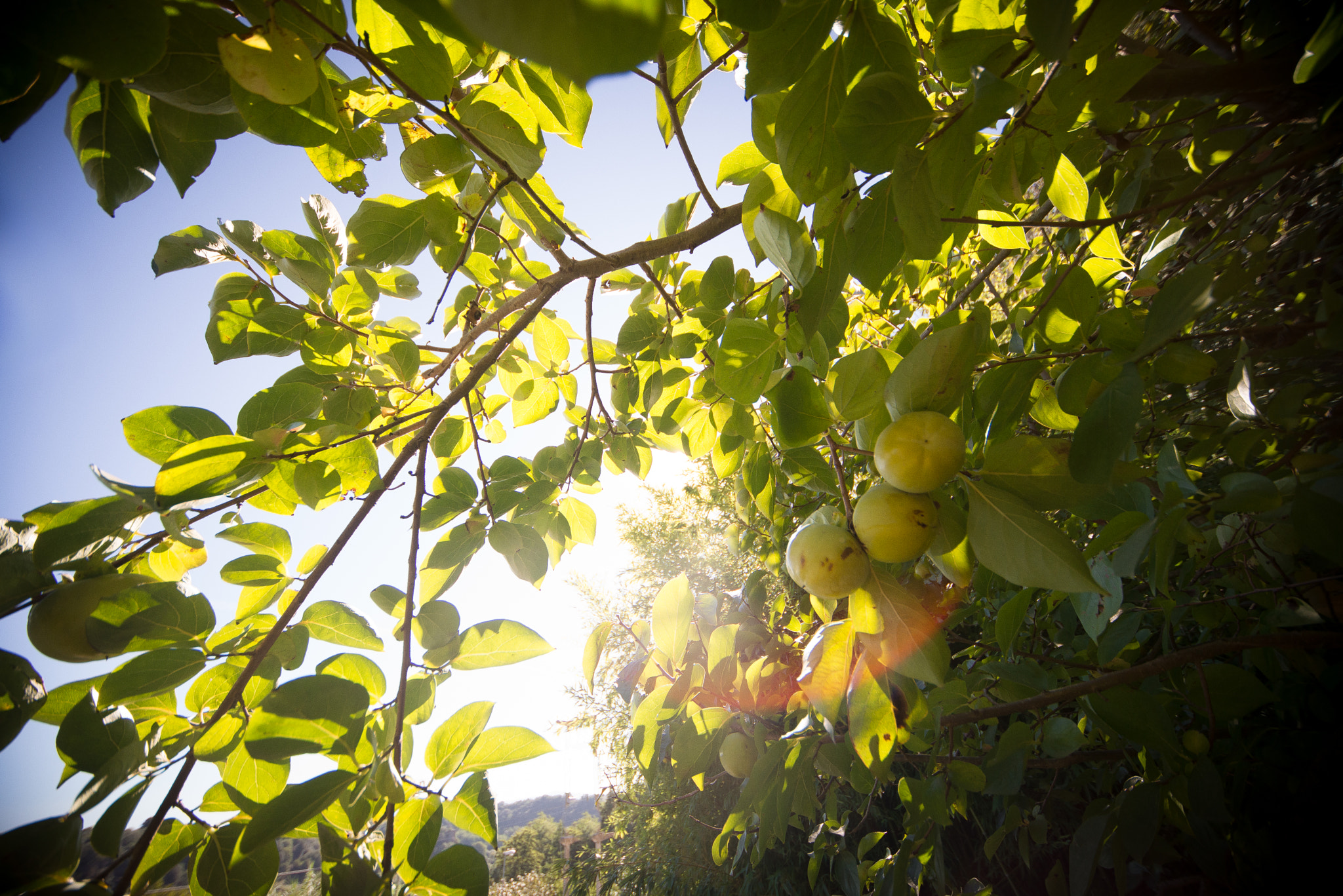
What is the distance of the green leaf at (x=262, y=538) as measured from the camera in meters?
0.71

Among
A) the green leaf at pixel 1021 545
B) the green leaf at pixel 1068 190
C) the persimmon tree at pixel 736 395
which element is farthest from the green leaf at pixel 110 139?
the green leaf at pixel 1068 190

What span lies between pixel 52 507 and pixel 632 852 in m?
4.78

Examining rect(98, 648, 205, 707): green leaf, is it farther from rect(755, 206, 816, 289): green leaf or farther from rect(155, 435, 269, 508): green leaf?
rect(755, 206, 816, 289): green leaf

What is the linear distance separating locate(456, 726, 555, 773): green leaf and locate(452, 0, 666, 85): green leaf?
2.47ft

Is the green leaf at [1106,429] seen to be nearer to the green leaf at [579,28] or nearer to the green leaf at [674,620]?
the green leaf at [579,28]

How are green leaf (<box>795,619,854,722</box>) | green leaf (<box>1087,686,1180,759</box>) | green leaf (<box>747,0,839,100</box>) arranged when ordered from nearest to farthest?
1. green leaf (<box>747,0,839,100</box>)
2. green leaf (<box>795,619,854,722</box>)
3. green leaf (<box>1087,686,1180,759</box>)

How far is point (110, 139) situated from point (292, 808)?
70cm

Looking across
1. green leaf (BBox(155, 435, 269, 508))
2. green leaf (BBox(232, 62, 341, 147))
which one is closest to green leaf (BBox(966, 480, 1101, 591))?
green leaf (BBox(232, 62, 341, 147))

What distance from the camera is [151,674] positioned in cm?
57

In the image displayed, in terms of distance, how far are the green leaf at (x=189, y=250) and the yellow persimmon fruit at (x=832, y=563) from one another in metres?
0.99

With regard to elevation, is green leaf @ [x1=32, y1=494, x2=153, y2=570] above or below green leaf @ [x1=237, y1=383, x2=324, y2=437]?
below

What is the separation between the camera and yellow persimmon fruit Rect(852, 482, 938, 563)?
50 cm

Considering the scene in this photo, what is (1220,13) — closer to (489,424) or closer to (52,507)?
(489,424)

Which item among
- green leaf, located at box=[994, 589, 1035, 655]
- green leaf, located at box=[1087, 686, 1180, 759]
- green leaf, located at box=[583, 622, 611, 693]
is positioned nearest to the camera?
green leaf, located at box=[1087, 686, 1180, 759]
